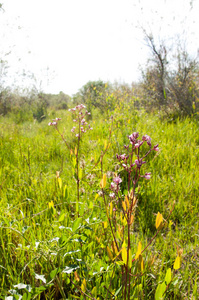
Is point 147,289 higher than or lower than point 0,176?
lower

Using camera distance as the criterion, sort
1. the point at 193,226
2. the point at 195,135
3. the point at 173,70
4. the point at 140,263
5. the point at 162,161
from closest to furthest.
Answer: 1. the point at 140,263
2. the point at 193,226
3. the point at 162,161
4. the point at 195,135
5. the point at 173,70

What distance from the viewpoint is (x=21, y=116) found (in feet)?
27.6

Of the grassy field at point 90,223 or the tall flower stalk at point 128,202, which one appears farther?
the grassy field at point 90,223

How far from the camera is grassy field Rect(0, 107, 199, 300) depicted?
3.02ft

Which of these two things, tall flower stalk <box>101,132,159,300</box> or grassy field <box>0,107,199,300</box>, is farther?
grassy field <box>0,107,199,300</box>

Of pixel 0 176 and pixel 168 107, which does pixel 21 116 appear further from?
pixel 0 176

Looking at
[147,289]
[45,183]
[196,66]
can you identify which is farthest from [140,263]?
[196,66]

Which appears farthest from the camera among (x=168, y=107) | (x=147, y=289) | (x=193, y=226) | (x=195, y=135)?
(x=168, y=107)

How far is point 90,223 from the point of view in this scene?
38.6 inches

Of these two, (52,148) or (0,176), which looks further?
(52,148)

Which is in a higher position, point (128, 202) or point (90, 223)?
point (128, 202)

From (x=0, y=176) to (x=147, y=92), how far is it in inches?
259

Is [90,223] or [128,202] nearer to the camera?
[128,202]

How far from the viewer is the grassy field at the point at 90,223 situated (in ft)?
3.02
